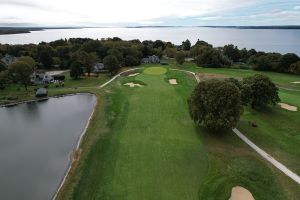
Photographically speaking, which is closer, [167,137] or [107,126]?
[167,137]

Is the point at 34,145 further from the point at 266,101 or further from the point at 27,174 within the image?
the point at 266,101

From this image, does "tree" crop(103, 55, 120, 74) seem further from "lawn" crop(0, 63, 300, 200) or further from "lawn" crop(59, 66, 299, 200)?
"lawn" crop(59, 66, 299, 200)

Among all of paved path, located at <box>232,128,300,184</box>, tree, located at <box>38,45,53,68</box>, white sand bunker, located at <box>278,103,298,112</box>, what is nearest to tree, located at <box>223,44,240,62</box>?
tree, located at <box>38,45,53,68</box>

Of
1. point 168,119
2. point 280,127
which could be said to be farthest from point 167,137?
point 280,127

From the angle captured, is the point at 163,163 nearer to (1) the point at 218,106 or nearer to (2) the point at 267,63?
(1) the point at 218,106

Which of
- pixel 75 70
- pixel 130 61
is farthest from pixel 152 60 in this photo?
pixel 75 70

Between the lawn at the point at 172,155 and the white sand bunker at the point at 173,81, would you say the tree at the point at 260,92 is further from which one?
the white sand bunker at the point at 173,81
